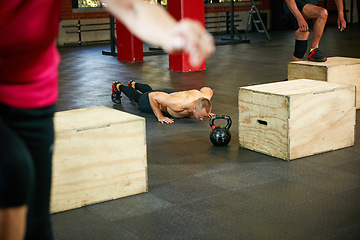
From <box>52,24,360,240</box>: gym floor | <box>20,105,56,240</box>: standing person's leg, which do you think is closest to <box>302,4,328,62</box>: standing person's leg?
<box>52,24,360,240</box>: gym floor

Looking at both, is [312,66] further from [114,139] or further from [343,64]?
[114,139]

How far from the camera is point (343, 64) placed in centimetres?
447

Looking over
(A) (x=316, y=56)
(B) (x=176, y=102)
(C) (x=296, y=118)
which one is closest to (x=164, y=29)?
(C) (x=296, y=118)

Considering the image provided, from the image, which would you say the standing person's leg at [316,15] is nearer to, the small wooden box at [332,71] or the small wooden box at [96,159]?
the small wooden box at [332,71]

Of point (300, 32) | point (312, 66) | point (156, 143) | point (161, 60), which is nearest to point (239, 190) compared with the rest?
point (156, 143)

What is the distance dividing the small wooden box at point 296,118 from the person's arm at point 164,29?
89.1 inches

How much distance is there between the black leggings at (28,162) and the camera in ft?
2.88

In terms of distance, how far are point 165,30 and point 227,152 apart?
103 inches

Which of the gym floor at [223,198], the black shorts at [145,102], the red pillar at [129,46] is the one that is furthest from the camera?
the red pillar at [129,46]

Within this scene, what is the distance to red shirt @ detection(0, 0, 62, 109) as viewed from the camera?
0.92 metres

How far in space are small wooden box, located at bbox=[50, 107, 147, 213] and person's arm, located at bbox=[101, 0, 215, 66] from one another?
1.48m

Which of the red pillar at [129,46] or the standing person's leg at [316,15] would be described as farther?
the red pillar at [129,46]

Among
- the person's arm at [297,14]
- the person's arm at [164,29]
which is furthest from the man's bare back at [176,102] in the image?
the person's arm at [164,29]

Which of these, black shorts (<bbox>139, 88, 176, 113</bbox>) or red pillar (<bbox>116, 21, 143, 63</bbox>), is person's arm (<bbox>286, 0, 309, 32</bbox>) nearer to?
black shorts (<bbox>139, 88, 176, 113</bbox>)
